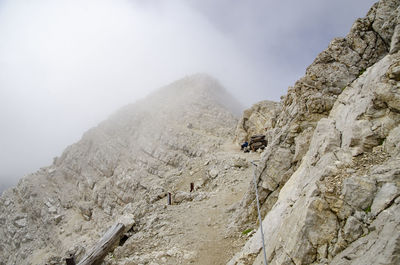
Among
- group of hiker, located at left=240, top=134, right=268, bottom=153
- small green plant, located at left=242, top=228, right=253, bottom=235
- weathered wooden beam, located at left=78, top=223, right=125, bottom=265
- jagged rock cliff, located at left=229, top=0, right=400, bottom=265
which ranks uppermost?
jagged rock cliff, located at left=229, top=0, right=400, bottom=265

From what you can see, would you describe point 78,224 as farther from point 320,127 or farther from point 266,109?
point 320,127

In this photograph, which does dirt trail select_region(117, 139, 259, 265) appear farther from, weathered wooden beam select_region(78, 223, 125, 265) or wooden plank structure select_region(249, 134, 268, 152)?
wooden plank structure select_region(249, 134, 268, 152)

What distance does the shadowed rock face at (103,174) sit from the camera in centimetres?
3906

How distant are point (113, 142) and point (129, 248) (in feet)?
133

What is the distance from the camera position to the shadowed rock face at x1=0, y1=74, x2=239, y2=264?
3906 centimetres

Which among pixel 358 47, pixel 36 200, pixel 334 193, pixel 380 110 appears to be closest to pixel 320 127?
pixel 380 110

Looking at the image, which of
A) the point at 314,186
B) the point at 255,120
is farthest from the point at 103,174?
the point at 314,186

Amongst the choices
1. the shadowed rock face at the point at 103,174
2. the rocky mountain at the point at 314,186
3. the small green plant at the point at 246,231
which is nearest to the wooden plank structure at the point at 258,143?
the rocky mountain at the point at 314,186

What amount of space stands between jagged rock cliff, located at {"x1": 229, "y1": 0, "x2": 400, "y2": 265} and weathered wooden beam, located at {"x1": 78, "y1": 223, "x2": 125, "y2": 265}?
7.05 meters

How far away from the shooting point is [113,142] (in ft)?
163

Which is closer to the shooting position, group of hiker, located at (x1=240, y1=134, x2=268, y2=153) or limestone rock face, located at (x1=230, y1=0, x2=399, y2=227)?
limestone rock face, located at (x1=230, y1=0, x2=399, y2=227)

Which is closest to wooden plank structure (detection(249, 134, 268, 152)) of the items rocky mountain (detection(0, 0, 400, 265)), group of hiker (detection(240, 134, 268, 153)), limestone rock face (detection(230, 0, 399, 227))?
group of hiker (detection(240, 134, 268, 153))

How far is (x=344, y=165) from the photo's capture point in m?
6.17

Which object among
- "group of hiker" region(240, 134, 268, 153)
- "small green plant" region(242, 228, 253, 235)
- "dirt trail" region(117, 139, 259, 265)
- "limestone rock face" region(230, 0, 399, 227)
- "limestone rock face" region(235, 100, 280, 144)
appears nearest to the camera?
"limestone rock face" region(230, 0, 399, 227)
